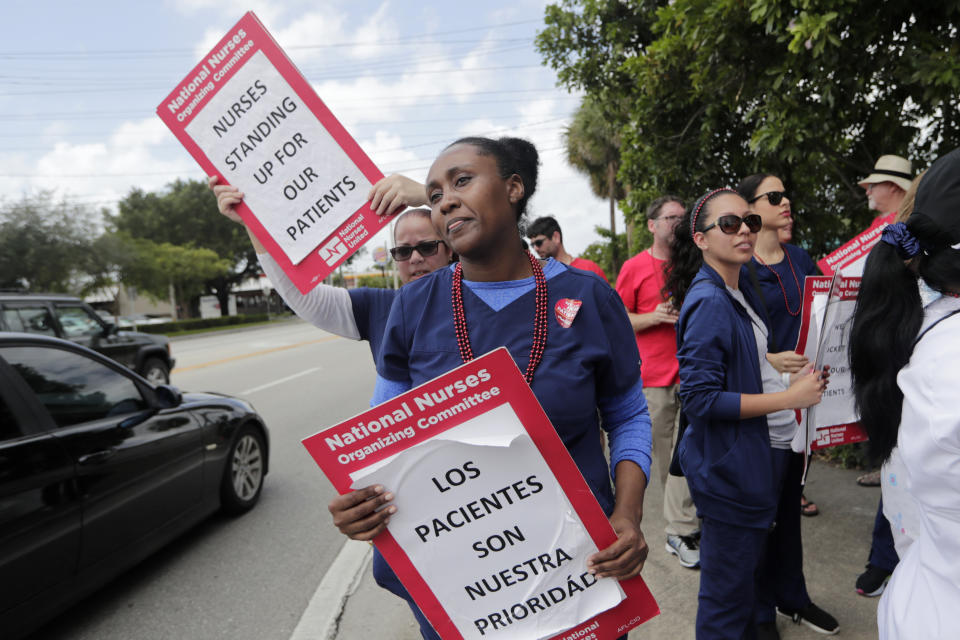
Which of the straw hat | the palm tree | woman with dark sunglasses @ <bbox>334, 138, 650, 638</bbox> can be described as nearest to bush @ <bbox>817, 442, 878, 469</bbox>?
the straw hat

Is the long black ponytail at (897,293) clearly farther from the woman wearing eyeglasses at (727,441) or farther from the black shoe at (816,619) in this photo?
the black shoe at (816,619)

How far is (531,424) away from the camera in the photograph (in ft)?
4.13

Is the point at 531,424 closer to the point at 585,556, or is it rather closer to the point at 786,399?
the point at 585,556

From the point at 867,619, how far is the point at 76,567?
12.6 feet

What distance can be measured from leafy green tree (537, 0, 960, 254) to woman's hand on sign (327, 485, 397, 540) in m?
3.82

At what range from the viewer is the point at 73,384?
11.6ft

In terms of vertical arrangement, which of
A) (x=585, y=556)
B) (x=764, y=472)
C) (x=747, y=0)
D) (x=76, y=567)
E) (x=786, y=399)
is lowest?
(x=764, y=472)

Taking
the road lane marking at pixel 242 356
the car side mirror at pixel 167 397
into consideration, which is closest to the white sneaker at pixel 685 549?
the car side mirror at pixel 167 397

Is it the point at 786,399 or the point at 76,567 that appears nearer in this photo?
the point at 786,399

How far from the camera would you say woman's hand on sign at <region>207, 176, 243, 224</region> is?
6.14 feet

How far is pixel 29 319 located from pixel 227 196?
9.54m

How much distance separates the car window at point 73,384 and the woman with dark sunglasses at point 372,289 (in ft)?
6.28

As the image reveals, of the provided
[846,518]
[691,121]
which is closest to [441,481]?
[846,518]

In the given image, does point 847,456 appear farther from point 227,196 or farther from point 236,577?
point 227,196
